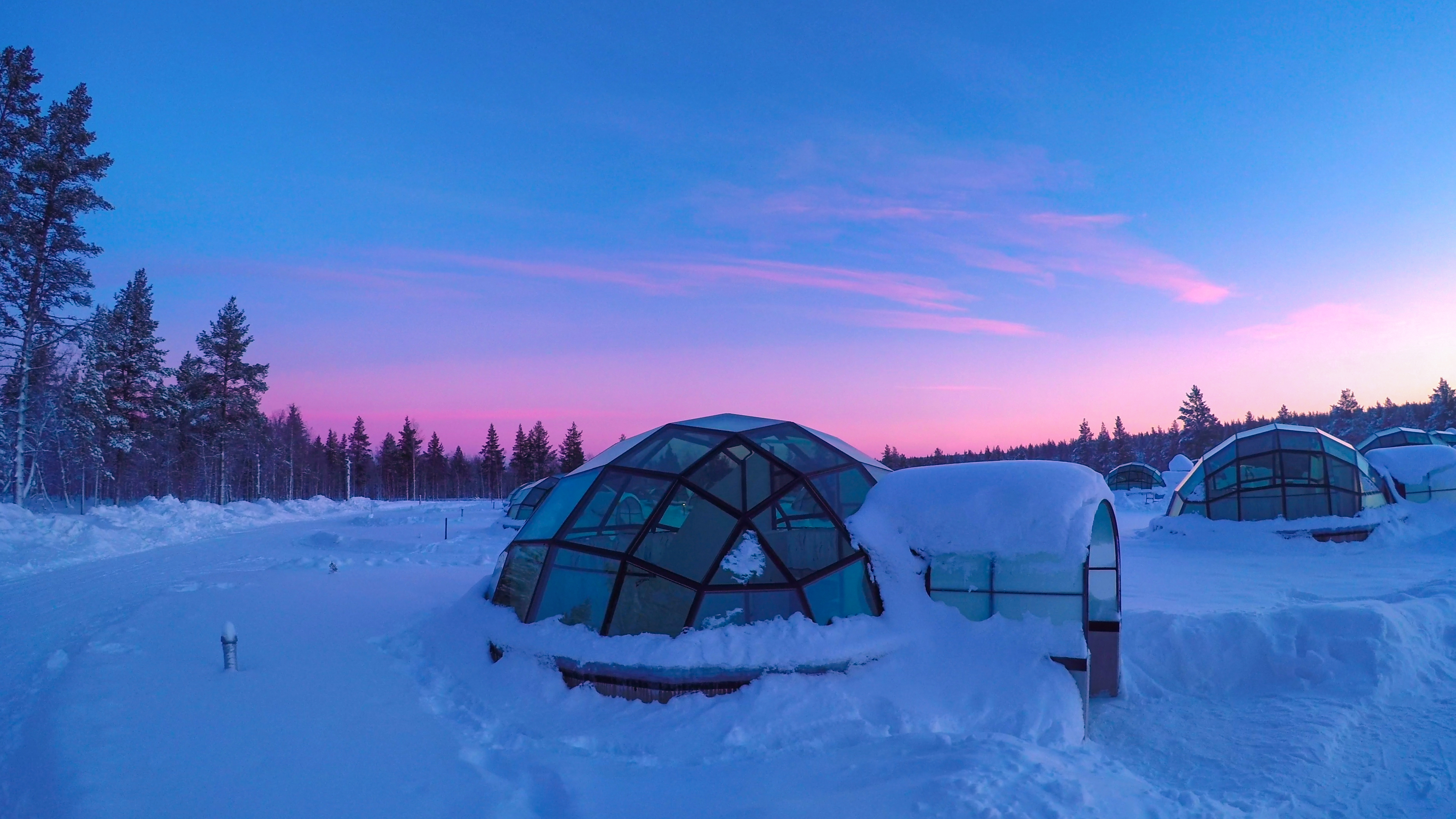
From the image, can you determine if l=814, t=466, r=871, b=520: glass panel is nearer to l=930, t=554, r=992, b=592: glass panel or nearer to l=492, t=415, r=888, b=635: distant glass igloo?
l=492, t=415, r=888, b=635: distant glass igloo

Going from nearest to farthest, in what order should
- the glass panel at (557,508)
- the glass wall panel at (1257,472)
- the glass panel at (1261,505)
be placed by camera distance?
the glass panel at (557,508)
the glass panel at (1261,505)
the glass wall panel at (1257,472)

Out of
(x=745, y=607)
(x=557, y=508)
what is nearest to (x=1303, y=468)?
(x=745, y=607)

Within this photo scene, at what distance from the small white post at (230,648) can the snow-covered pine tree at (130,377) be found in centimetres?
3557

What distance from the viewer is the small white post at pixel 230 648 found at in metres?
7.52

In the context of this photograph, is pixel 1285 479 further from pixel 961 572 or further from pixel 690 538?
pixel 690 538

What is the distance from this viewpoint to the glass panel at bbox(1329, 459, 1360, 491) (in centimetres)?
1994

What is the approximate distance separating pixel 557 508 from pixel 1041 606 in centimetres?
584

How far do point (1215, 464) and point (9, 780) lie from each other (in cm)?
2731

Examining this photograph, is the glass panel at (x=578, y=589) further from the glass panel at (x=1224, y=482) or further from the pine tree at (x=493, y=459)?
the pine tree at (x=493, y=459)

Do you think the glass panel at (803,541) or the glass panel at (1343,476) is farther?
the glass panel at (1343,476)

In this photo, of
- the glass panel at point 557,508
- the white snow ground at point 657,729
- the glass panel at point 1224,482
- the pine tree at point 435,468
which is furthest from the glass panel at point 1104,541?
the pine tree at point 435,468

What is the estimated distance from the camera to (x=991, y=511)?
7.70 metres

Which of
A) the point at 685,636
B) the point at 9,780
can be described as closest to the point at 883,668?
the point at 685,636

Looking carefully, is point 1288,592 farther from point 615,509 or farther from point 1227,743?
point 615,509
